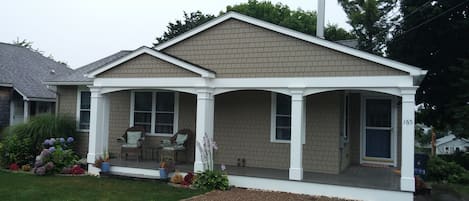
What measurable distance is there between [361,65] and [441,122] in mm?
10137

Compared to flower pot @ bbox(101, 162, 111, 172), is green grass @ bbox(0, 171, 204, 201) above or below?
below

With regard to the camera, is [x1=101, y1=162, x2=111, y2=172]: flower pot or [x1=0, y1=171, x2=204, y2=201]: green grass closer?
[x1=0, y1=171, x2=204, y2=201]: green grass

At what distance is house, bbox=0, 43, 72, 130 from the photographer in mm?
17641

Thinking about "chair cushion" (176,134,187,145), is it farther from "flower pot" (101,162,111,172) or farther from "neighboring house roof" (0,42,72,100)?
"neighboring house roof" (0,42,72,100)

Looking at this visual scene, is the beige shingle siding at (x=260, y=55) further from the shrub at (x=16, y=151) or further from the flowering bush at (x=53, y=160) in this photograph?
the shrub at (x=16, y=151)

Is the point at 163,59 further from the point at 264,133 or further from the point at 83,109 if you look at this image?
the point at 83,109

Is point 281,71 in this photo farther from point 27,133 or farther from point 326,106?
point 27,133

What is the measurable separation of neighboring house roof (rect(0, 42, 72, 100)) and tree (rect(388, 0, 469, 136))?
15.7 metres

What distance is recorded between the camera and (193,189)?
8.80m

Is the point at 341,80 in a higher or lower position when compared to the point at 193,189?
higher

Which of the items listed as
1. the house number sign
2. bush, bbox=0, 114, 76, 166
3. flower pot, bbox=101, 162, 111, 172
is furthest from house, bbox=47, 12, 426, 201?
bush, bbox=0, 114, 76, 166

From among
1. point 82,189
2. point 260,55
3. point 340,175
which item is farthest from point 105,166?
point 340,175

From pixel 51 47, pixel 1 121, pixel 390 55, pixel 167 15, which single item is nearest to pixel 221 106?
pixel 390 55

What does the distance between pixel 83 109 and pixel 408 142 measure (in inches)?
385
